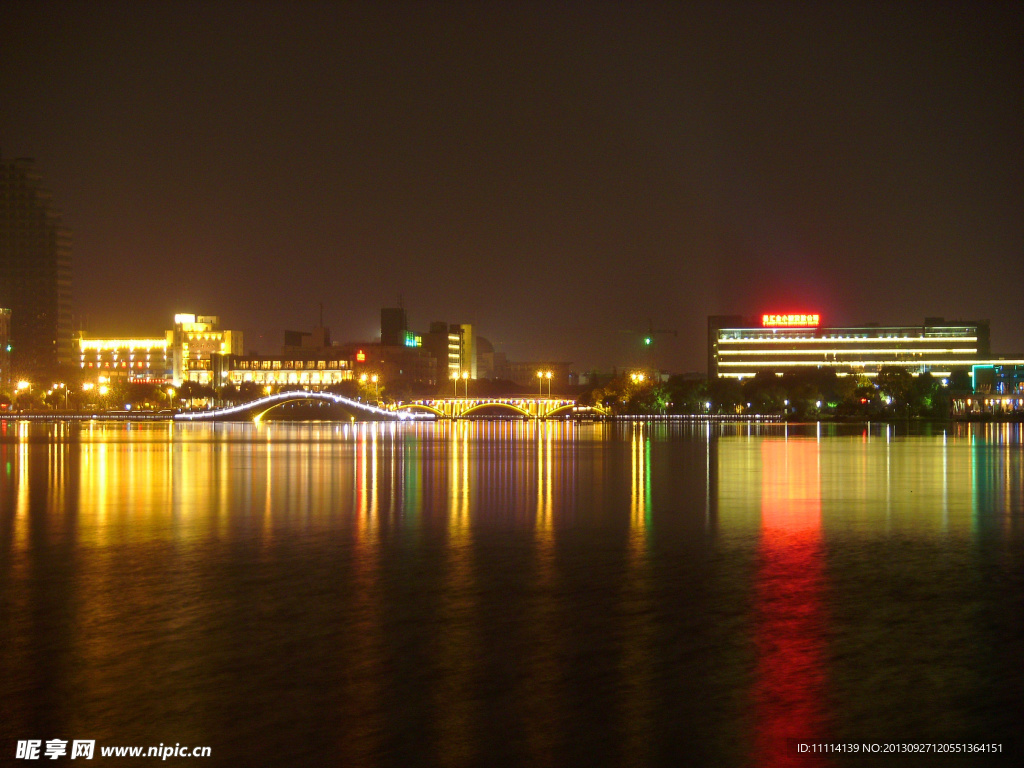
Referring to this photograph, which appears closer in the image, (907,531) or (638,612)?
(638,612)

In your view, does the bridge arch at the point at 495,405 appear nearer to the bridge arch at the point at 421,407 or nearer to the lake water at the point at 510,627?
the bridge arch at the point at 421,407

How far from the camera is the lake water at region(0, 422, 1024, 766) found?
346 inches

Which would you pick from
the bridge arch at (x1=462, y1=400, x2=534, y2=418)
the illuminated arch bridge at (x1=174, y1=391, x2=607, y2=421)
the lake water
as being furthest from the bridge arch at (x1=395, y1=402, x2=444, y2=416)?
the lake water

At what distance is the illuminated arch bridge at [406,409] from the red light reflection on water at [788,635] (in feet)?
402

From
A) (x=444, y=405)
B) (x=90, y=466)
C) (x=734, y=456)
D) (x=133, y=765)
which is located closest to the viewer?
(x=133, y=765)

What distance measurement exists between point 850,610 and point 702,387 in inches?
5492

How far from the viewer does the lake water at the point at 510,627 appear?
879 cm

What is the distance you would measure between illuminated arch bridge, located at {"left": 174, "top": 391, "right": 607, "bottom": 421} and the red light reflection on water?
12257cm

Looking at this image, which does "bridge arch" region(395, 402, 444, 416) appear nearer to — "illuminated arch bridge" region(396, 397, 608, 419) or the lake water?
"illuminated arch bridge" region(396, 397, 608, 419)

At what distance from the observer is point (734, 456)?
4928cm

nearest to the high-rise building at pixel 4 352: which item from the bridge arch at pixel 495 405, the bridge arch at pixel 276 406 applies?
the bridge arch at pixel 276 406

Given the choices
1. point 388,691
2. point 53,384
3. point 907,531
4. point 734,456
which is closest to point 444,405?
point 53,384

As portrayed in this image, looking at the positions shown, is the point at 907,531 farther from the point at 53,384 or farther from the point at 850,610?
the point at 53,384

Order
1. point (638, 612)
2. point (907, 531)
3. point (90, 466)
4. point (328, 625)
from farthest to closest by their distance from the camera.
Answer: point (90, 466) → point (907, 531) → point (638, 612) → point (328, 625)
